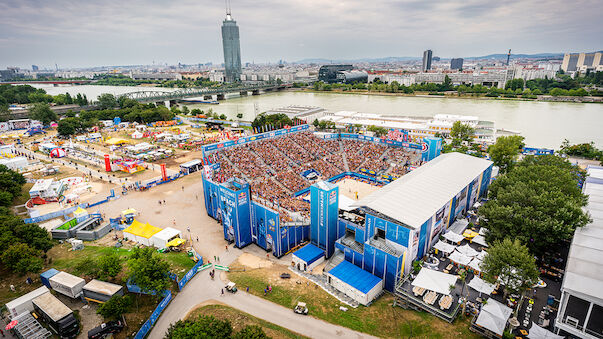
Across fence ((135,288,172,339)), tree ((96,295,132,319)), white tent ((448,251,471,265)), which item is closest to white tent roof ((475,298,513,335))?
white tent ((448,251,471,265))

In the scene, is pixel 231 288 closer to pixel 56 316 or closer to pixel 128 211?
pixel 56 316

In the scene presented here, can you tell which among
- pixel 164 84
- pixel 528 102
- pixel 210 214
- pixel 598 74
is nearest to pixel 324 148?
pixel 210 214

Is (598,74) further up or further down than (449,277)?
further up

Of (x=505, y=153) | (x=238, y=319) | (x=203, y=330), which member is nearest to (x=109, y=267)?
(x=238, y=319)

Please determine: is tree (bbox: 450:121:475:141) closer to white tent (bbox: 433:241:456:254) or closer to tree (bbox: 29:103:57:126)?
white tent (bbox: 433:241:456:254)

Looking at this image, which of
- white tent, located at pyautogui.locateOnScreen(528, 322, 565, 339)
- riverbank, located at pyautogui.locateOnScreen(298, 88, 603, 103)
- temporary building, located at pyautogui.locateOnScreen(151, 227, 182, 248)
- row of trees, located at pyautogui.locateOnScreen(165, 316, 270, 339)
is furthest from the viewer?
riverbank, located at pyautogui.locateOnScreen(298, 88, 603, 103)

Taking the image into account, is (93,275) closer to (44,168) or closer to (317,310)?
(317,310)
